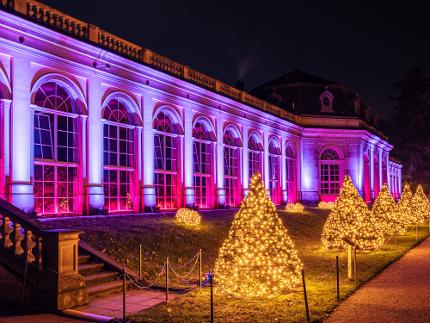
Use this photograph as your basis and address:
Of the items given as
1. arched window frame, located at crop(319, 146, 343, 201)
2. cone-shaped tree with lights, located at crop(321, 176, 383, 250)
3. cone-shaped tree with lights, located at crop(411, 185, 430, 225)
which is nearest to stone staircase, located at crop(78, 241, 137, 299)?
cone-shaped tree with lights, located at crop(321, 176, 383, 250)

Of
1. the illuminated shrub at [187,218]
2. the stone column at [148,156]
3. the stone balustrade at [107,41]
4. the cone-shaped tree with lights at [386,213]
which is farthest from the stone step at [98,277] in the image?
the cone-shaped tree with lights at [386,213]

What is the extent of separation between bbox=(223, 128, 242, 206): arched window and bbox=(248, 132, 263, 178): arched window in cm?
Result: 203

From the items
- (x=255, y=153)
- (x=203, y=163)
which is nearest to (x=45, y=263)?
(x=203, y=163)

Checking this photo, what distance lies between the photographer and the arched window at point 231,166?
105 ft

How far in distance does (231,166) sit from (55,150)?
15259 mm

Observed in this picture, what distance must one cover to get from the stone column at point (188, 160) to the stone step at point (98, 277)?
14.5 meters

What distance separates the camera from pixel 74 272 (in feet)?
33.5

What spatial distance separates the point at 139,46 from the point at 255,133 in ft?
46.4

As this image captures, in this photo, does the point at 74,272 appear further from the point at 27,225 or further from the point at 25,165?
the point at 25,165

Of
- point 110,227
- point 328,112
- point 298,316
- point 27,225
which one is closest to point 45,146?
point 110,227

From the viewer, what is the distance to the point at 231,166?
32.7 meters

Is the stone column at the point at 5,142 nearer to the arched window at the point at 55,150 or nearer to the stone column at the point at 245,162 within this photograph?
the arched window at the point at 55,150

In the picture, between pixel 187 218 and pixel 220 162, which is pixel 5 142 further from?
pixel 220 162

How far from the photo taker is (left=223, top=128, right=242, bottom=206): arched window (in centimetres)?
3216
